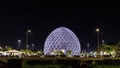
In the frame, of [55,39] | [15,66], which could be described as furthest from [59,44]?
[15,66]

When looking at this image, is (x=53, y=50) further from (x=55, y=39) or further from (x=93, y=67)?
(x=93, y=67)

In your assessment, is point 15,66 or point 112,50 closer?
point 15,66

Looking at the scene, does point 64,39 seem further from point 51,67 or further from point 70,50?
point 51,67

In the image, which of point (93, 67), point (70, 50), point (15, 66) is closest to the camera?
point (93, 67)

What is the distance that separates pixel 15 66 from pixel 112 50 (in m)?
95.7

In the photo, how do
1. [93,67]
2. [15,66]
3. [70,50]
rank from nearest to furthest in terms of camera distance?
[93,67] < [15,66] < [70,50]

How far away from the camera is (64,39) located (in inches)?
5015

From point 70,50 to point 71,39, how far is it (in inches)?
167

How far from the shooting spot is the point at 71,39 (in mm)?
127812

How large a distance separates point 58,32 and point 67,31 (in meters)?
3.08

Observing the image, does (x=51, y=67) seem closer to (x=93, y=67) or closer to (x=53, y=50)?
(x=93, y=67)

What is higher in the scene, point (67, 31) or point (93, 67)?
point (67, 31)

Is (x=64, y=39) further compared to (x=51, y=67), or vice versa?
(x=64, y=39)

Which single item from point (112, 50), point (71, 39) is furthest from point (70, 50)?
point (112, 50)
